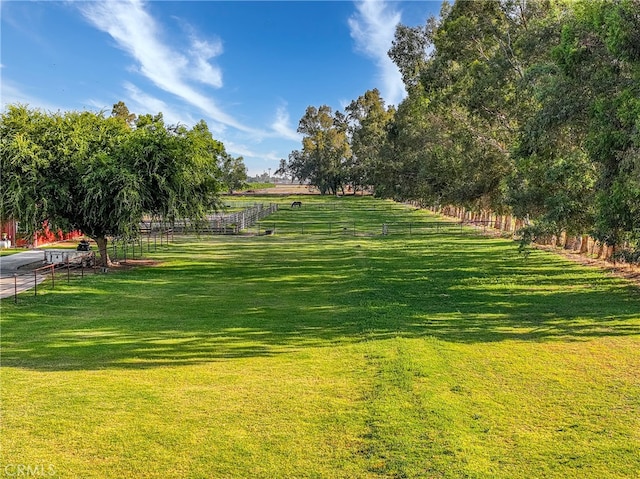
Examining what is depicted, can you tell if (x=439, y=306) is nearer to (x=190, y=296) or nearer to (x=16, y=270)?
(x=190, y=296)

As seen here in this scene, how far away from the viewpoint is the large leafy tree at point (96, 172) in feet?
69.8

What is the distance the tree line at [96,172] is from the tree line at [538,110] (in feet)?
44.4

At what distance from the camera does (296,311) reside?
52.3 ft

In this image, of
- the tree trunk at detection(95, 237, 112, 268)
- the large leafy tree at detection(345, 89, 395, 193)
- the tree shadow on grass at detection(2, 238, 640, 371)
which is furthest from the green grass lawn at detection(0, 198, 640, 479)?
the large leafy tree at detection(345, 89, 395, 193)

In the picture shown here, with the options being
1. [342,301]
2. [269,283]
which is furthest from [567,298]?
[269,283]

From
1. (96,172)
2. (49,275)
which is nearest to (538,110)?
(96,172)

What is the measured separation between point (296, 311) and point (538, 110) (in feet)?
34.2

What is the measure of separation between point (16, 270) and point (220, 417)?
60.6 ft

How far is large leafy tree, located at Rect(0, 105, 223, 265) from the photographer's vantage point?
21.3 meters

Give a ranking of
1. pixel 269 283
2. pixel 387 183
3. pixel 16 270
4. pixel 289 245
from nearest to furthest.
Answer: pixel 269 283, pixel 16 270, pixel 289 245, pixel 387 183

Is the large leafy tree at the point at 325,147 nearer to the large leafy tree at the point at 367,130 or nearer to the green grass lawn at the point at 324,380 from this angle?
the large leafy tree at the point at 367,130

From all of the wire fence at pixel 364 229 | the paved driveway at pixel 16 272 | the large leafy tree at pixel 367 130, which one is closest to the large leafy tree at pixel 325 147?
the large leafy tree at pixel 367 130

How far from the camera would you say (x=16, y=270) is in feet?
74.2

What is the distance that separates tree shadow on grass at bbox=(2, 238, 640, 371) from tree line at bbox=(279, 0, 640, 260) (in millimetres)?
2283
